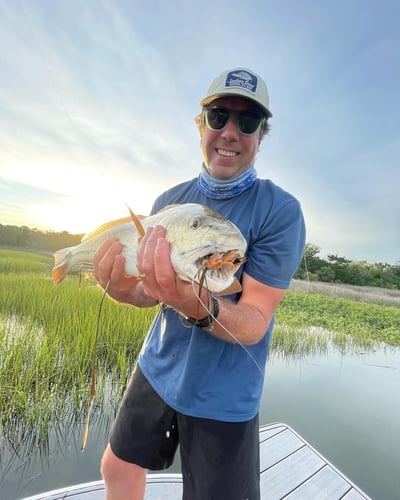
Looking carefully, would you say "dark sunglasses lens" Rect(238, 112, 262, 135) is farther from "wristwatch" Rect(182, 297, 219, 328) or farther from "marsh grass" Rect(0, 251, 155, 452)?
"marsh grass" Rect(0, 251, 155, 452)

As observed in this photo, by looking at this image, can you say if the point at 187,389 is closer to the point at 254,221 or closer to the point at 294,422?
the point at 254,221

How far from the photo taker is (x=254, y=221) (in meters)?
1.66

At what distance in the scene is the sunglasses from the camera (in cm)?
184

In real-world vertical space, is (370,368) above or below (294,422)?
above

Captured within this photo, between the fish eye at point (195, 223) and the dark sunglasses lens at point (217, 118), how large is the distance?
0.78 meters

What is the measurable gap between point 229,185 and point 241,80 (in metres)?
0.59

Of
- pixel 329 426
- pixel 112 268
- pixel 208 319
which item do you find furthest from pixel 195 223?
pixel 329 426

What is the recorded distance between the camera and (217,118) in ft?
6.18

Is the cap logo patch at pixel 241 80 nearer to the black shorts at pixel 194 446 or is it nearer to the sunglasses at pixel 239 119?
the sunglasses at pixel 239 119

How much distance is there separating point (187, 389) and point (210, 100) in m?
1.59

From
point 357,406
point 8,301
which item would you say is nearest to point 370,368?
point 357,406

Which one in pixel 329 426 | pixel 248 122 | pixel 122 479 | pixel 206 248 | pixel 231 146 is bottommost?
pixel 329 426

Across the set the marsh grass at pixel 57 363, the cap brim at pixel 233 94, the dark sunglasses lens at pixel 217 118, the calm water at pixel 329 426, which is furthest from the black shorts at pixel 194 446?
the calm water at pixel 329 426

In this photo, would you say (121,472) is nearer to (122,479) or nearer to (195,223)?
(122,479)
